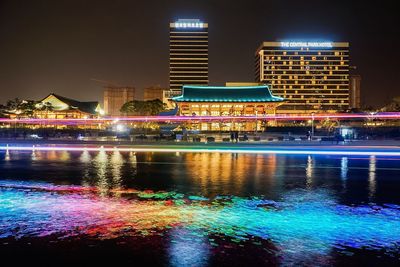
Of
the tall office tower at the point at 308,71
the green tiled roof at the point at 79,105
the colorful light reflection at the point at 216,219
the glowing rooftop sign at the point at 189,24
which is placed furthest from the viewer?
the tall office tower at the point at 308,71

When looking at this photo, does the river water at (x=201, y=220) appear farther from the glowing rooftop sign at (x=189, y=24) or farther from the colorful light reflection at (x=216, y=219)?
the glowing rooftop sign at (x=189, y=24)

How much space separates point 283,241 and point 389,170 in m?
10.7

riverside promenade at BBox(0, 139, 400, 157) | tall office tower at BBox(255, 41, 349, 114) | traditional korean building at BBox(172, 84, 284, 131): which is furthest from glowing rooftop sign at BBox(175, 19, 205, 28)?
riverside promenade at BBox(0, 139, 400, 157)

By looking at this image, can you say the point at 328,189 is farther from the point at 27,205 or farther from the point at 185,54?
the point at 185,54

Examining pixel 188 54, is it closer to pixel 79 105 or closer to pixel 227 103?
pixel 79 105

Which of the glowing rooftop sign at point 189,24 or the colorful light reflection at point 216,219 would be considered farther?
the glowing rooftop sign at point 189,24

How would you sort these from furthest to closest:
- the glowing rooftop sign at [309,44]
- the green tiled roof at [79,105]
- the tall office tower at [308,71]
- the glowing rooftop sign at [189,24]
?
1. the glowing rooftop sign at [309,44]
2. the tall office tower at [308,71]
3. the glowing rooftop sign at [189,24]
4. the green tiled roof at [79,105]

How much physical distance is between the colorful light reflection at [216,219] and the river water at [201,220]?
17 millimetres

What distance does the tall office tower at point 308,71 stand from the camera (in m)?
160

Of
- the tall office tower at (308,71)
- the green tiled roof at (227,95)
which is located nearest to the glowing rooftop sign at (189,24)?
the tall office tower at (308,71)

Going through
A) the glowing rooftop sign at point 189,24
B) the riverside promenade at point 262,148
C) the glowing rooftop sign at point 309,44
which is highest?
the glowing rooftop sign at point 189,24

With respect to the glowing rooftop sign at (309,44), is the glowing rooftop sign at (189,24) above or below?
above

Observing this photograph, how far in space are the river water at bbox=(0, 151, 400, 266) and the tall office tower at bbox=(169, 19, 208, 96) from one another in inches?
5630

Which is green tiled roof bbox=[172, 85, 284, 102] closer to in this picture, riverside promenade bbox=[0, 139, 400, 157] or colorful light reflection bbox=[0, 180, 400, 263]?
riverside promenade bbox=[0, 139, 400, 157]
